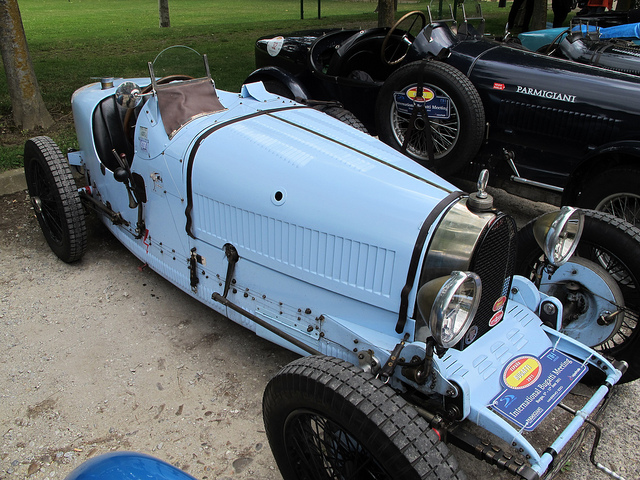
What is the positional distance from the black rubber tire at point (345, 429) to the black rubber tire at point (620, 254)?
1.52m

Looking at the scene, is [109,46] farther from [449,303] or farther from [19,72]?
[449,303]

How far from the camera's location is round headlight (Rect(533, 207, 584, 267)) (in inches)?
101

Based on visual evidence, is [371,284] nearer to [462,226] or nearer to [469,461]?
[462,226]

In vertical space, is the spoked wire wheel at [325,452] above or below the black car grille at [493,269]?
below

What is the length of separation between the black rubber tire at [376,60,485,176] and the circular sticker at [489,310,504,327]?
2.31 metres

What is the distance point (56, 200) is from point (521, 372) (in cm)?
349

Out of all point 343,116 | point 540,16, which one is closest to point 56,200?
point 343,116

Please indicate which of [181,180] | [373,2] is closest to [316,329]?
[181,180]

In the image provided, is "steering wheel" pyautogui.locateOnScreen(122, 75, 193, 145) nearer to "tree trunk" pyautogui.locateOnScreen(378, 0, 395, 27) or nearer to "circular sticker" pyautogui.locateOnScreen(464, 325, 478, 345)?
"circular sticker" pyautogui.locateOnScreen(464, 325, 478, 345)

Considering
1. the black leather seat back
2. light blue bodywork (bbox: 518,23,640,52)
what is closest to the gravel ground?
the black leather seat back

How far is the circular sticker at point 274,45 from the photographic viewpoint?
5996mm

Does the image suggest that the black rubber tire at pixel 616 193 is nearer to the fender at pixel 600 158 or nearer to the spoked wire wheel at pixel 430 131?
the fender at pixel 600 158

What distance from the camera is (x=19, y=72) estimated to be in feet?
19.5

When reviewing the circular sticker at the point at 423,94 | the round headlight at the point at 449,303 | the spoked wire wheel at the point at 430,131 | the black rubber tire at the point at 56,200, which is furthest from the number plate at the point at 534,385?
the black rubber tire at the point at 56,200
